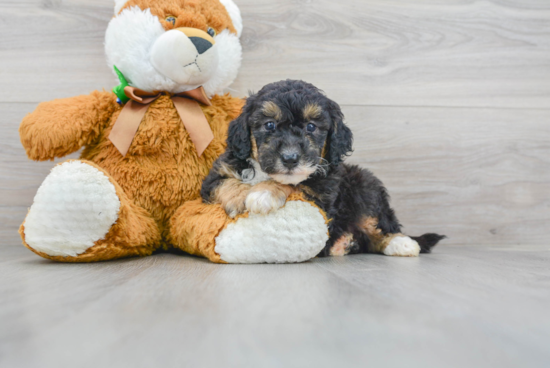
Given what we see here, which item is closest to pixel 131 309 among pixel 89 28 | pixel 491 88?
pixel 89 28

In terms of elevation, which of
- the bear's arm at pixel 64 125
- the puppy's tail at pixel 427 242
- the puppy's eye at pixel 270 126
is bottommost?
the puppy's tail at pixel 427 242

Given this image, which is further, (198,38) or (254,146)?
(198,38)

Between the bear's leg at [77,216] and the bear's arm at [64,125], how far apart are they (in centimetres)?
28

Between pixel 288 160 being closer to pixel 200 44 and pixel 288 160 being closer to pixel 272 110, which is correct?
pixel 272 110

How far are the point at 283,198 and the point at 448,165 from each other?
1388 millimetres

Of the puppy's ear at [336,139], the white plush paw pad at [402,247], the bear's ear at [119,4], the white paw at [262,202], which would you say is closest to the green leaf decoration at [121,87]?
the bear's ear at [119,4]

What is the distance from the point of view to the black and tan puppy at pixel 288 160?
1562 millimetres

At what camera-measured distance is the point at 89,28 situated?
232cm

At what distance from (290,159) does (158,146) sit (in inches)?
28.0

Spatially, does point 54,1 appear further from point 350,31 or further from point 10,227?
point 350,31

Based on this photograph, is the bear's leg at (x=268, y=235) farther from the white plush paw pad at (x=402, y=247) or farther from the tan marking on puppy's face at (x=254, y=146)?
the white plush paw pad at (x=402, y=247)

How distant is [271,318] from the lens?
2.93 ft

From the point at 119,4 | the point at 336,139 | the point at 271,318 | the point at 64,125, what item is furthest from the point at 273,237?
the point at 119,4

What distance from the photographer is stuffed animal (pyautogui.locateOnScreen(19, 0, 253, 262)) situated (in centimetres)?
179
